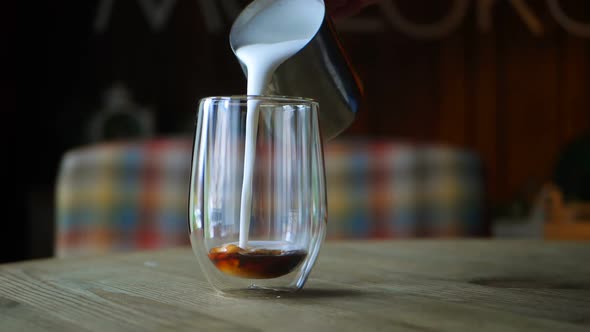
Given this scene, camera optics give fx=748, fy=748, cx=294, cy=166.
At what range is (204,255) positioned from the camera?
0.52 m

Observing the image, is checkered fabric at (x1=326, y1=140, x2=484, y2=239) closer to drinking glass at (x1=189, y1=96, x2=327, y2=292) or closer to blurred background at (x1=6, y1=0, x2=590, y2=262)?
drinking glass at (x1=189, y1=96, x2=327, y2=292)

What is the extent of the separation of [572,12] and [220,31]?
6.00ft

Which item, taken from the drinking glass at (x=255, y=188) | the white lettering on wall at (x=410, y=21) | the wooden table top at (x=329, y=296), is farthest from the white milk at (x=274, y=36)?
the white lettering on wall at (x=410, y=21)

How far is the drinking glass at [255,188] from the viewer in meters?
0.50

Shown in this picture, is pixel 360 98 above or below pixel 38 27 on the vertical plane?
below

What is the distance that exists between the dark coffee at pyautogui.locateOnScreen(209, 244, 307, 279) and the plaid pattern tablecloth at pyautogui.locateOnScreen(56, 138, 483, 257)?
868mm

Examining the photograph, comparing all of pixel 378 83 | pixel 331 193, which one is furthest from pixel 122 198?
pixel 378 83

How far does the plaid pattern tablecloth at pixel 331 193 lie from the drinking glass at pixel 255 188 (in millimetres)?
865

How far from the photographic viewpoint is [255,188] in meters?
0.50

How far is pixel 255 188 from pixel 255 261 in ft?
0.16

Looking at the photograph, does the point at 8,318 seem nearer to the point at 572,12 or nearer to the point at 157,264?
the point at 157,264

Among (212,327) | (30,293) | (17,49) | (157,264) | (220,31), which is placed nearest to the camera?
(212,327)

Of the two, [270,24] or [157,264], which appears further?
[157,264]

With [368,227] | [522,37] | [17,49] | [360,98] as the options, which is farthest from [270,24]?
[522,37]
